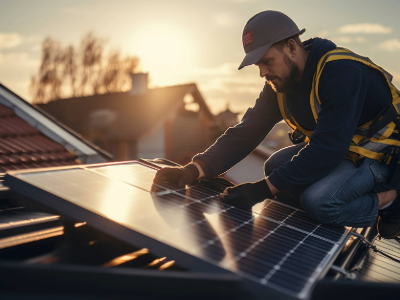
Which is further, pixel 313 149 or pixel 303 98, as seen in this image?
pixel 303 98

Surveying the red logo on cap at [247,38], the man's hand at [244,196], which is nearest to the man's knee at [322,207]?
the man's hand at [244,196]

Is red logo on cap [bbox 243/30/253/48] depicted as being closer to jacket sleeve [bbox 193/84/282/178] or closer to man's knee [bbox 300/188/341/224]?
jacket sleeve [bbox 193/84/282/178]

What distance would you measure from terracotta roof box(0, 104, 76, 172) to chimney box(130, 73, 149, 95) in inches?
862

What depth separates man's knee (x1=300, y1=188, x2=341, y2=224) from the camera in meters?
2.65

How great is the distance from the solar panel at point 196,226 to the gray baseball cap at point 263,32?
108 cm

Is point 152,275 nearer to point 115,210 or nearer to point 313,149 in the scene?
point 115,210

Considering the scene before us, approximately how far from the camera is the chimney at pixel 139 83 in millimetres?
27328

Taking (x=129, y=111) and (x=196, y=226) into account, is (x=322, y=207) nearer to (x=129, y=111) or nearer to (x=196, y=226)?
(x=196, y=226)

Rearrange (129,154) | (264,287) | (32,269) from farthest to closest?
1. (129,154)
2. (264,287)
3. (32,269)

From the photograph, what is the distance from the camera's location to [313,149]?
2555 mm

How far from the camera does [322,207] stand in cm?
265

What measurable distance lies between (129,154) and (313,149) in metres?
21.5

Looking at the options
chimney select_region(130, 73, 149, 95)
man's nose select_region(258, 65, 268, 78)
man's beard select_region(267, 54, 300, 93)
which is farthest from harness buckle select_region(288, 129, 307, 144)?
chimney select_region(130, 73, 149, 95)

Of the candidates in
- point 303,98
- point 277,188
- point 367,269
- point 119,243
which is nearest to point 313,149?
point 277,188
